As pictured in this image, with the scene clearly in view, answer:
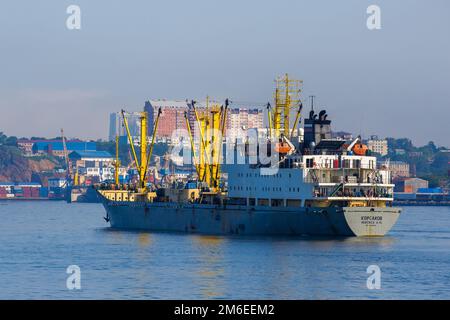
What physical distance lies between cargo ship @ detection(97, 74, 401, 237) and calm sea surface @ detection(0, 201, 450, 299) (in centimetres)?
173

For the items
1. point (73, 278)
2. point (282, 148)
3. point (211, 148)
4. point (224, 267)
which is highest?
point (211, 148)

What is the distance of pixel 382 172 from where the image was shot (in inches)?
3049

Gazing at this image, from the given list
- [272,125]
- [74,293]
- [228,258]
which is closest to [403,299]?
[74,293]

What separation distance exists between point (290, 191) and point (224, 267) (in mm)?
19246

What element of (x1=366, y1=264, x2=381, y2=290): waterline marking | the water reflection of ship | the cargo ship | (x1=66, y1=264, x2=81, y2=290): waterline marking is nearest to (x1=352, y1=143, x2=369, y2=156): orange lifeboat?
the cargo ship

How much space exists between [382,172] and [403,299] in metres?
30.1

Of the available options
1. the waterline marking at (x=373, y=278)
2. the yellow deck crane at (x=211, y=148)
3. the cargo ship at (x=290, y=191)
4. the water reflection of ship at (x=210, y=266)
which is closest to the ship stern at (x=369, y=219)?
the cargo ship at (x=290, y=191)

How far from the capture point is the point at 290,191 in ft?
255

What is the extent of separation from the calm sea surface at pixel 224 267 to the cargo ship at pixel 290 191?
1.73 metres

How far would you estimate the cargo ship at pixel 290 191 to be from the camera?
74.9m

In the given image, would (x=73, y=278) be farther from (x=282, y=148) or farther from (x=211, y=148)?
(x=211, y=148)

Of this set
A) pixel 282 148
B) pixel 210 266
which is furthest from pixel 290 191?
pixel 210 266

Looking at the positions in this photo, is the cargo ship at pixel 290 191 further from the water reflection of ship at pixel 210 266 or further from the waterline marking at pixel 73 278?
the waterline marking at pixel 73 278

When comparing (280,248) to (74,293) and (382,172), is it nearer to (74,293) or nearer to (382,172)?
(382,172)
